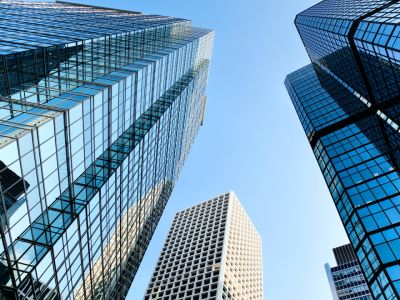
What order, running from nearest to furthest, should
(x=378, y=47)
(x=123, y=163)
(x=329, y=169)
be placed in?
(x=123, y=163) → (x=378, y=47) → (x=329, y=169)

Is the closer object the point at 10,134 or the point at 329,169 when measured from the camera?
the point at 10,134

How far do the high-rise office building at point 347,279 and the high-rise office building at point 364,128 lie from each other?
91.0 metres

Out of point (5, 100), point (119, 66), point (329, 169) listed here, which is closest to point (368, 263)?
point (329, 169)

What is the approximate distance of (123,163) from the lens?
4131 centimetres

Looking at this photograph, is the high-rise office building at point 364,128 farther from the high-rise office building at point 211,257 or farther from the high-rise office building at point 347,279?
the high-rise office building at point 347,279

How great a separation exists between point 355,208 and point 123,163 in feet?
95.6

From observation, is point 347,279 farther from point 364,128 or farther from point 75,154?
point 75,154

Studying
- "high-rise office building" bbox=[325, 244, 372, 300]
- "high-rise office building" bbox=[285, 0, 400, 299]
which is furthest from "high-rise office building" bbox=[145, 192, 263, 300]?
"high-rise office building" bbox=[285, 0, 400, 299]

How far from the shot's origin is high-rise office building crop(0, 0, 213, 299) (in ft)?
79.2

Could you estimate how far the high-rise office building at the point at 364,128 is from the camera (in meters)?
43.0

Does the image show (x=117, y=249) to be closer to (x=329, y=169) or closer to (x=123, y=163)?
(x=123, y=163)

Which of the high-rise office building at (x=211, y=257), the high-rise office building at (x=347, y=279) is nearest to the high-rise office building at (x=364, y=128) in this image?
the high-rise office building at (x=211, y=257)

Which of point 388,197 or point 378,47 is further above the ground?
point 378,47

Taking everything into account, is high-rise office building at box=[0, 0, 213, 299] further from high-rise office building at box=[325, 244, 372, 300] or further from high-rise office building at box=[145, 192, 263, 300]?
high-rise office building at box=[325, 244, 372, 300]
